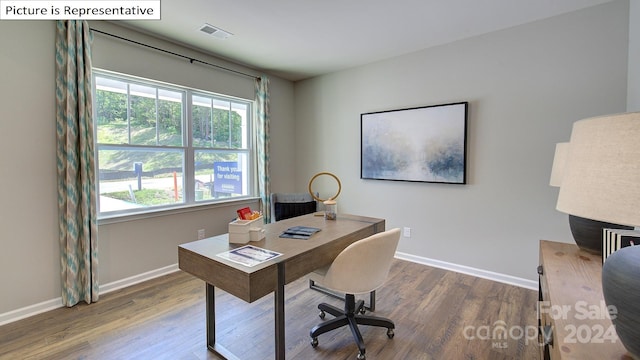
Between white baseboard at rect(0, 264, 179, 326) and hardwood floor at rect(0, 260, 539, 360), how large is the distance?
0.06m

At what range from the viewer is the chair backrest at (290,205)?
3.76 metres

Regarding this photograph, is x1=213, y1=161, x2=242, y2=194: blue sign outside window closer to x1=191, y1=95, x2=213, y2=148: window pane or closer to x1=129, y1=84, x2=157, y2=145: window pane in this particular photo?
x1=191, y1=95, x2=213, y2=148: window pane

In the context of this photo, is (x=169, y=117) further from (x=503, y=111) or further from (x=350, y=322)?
(x=503, y=111)

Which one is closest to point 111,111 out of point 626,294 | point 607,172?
point 607,172

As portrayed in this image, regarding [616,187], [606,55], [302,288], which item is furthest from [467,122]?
[616,187]

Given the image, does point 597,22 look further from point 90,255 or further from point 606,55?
point 90,255

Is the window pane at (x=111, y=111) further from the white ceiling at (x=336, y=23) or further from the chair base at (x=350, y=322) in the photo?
the chair base at (x=350, y=322)

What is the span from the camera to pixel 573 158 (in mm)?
751

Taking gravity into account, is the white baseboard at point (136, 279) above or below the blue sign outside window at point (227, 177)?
below

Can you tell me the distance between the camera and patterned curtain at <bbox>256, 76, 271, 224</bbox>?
402 centimetres

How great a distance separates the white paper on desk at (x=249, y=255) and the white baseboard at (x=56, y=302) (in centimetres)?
197

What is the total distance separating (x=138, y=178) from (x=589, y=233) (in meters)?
3.71

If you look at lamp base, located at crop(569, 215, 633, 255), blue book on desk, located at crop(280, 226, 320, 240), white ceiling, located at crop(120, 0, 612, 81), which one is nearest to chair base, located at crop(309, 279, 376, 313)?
blue book on desk, located at crop(280, 226, 320, 240)

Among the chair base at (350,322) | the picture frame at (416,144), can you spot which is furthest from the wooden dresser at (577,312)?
the picture frame at (416,144)
